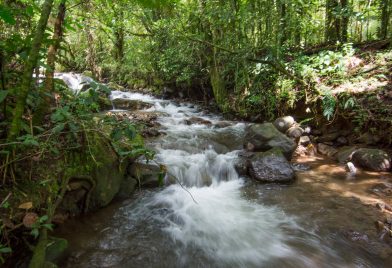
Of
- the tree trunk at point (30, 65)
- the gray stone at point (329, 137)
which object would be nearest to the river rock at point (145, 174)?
the tree trunk at point (30, 65)

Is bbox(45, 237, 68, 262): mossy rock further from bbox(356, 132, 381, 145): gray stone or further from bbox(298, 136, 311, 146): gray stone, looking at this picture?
bbox(356, 132, 381, 145): gray stone

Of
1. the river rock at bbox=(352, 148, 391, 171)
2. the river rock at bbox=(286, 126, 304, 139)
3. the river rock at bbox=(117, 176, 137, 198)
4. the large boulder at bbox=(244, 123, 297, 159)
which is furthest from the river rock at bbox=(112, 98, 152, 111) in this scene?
the river rock at bbox=(352, 148, 391, 171)

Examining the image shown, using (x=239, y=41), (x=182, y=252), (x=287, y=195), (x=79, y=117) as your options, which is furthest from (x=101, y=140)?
(x=239, y=41)

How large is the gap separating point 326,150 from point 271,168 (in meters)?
1.96

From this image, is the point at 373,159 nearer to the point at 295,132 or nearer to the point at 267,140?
the point at 295,132

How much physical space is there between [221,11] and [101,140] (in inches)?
212

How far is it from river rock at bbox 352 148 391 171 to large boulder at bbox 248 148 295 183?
1.42m

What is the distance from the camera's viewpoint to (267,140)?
237 inches

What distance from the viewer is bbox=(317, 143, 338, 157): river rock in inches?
243

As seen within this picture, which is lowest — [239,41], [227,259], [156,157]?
[227,259]

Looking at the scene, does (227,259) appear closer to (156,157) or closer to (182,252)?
(182,252)

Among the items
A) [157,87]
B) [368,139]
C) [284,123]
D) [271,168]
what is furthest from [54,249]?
[157,87]

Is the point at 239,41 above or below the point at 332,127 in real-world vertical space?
above

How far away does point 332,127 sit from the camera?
21.7ft
